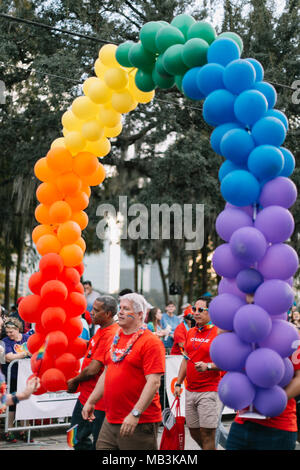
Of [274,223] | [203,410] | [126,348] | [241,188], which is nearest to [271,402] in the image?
[274,223]

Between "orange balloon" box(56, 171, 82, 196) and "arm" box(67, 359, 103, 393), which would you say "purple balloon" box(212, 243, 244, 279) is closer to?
"arm" box(67, 359, 103, 393)

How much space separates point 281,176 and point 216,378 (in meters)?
2.86

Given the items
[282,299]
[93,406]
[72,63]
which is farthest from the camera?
[72,63]

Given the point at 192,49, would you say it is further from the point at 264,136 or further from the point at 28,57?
the point at 28,57

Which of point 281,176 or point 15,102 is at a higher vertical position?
point 15,102

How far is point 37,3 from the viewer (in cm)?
1662

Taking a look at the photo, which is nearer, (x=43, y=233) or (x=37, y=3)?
(x=43, y=233)

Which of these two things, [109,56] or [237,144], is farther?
[109,56]

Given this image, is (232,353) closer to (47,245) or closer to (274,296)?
(274,296)

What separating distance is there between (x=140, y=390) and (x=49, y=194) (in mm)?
2301

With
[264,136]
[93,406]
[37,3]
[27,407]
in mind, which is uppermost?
[37,3]

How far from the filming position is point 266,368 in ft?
13.9

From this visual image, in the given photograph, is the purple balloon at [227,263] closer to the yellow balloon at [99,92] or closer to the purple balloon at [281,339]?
the purple balloon at [281,339]
